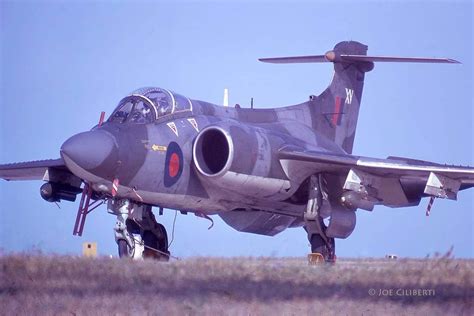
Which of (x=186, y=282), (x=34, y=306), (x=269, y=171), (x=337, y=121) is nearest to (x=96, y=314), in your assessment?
(x=34, y=306)

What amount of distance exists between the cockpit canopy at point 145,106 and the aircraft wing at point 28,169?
8.35 ft

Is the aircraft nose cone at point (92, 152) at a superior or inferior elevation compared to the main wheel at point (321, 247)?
superior

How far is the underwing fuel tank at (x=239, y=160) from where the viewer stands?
47.2ft

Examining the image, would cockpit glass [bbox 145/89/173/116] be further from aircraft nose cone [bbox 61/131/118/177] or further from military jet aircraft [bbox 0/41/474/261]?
aircraft nose cone [bbox 61/131/118/177]

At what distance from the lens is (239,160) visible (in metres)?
14.4

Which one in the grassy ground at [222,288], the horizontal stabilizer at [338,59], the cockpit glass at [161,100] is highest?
the horizontal stabilizer at [338,59]

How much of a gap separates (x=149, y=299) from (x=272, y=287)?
1926mm

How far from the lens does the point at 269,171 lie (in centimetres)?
1541

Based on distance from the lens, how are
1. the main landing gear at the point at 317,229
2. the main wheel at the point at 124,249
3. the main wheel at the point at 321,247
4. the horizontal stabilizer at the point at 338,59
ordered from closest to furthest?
the main wheel at the point at 124,249 → the main landing gear at the point at 317,229 → the main wheel at the point at 321,247 → the horizontal stabilizer at the point at 338,59

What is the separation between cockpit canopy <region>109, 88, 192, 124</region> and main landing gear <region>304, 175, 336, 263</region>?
3.36 metres

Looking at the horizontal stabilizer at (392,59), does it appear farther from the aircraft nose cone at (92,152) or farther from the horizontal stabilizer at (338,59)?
the aircraft nose cone at (92,152)

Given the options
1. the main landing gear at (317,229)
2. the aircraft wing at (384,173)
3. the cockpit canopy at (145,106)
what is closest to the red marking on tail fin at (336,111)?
the aircraft wing at (384,173)

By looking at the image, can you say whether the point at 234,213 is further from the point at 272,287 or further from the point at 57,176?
the point at 272,287

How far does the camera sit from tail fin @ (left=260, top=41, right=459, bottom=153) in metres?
20.6
